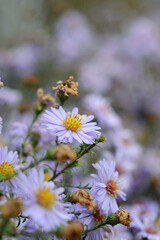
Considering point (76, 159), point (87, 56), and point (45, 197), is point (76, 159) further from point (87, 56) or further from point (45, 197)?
point (87, 56)

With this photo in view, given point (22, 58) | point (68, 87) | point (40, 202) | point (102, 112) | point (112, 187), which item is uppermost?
point (22, 58)

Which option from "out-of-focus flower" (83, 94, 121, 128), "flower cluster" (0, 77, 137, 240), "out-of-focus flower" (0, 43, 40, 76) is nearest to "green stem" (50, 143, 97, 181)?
"flower cluster" (0, 77, 137, 240)

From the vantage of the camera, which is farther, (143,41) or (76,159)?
(143,41)

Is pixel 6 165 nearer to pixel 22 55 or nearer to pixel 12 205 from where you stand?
pixel 12 205

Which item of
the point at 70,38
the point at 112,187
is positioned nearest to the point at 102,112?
the point at 112,187

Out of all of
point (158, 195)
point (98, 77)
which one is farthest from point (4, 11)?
point (158, 195)

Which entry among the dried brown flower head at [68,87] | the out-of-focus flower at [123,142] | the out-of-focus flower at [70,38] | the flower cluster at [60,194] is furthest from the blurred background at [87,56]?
the flower cluster at [60,194]

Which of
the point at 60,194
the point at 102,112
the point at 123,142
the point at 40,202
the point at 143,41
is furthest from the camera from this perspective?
the point at 143,41
